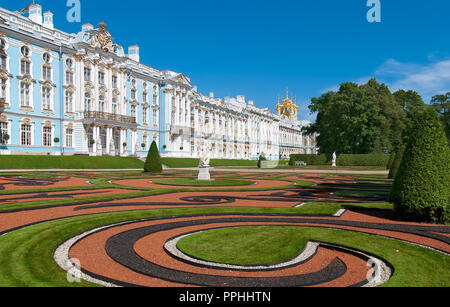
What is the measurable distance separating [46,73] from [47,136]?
6899mm

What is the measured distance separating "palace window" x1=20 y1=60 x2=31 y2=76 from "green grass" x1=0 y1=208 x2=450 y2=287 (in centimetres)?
3339

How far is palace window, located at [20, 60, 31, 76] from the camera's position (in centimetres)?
3559

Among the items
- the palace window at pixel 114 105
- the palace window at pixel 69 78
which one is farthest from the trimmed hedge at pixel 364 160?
the palace window at pixel 69 78

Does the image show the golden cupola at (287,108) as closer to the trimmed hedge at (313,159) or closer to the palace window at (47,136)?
the trimmed hedge at (313,159)

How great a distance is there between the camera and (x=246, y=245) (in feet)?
21.5

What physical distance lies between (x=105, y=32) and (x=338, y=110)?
114 ft

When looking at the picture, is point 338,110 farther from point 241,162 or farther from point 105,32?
point 105,32

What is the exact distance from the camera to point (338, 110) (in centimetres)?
5259

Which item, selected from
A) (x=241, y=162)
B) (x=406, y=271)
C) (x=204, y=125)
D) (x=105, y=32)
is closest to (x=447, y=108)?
(x=241, y=162)

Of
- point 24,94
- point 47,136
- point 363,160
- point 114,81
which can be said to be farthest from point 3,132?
point 363,160

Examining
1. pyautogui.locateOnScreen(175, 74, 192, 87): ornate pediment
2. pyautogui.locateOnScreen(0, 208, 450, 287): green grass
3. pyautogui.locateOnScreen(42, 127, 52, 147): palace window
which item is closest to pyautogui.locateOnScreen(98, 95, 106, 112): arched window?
pyautogui.locateOnScreen(42, 127, 52, 147): palace window

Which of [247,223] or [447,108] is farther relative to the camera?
[447,108]

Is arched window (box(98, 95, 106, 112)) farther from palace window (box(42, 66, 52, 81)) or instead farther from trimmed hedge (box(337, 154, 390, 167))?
trimmed hedge (box(337, 154, 390, 167))

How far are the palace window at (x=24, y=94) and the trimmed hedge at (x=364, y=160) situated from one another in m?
42.6
